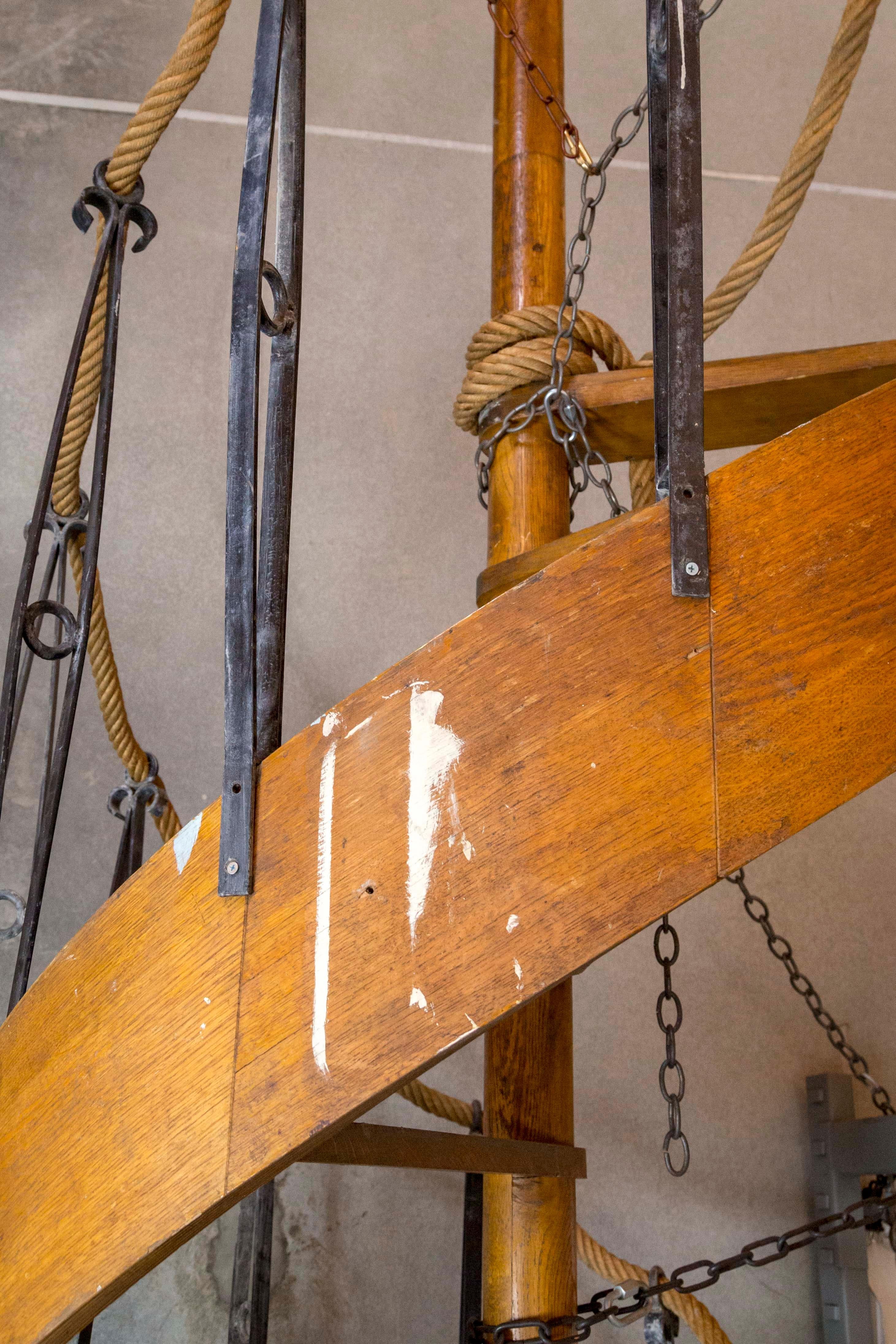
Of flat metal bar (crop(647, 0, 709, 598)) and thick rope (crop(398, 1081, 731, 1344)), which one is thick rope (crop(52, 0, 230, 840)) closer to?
flat metal bar (crop(647, 0, 709, 598))

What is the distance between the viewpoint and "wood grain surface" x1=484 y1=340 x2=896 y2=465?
4.76 ft

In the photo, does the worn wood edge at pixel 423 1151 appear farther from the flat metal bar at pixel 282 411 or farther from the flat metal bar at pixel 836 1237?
the flat metal bar at pixel 836 1237

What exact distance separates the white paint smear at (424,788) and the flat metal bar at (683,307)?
0.22 meters

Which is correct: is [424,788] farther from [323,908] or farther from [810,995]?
[810,995]

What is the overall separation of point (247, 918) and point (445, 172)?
3.17 metres

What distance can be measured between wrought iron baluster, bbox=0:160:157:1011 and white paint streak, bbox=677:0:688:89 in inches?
24.4

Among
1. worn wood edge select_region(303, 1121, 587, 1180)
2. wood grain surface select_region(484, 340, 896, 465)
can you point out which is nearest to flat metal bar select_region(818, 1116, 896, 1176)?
worn wood edge select_region(303, 1121, 587, 1180)

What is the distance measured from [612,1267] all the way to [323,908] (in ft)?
4.25

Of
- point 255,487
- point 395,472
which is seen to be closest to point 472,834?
point 255,487

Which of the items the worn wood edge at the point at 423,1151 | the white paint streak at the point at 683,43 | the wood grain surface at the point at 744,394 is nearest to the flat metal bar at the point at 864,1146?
the worn wood edge at the point at 423,1151

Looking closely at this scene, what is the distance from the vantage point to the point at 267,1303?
1.96m

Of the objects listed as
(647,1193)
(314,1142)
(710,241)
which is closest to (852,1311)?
(647,1193)

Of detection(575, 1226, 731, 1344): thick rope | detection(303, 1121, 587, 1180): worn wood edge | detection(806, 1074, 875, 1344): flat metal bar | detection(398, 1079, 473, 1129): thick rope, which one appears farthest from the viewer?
detection(806, 1074, 875, 1344): flat metal bar

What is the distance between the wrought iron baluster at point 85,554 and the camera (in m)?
1.25
